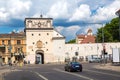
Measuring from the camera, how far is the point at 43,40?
121 m

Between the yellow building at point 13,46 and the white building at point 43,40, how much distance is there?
1729 millimetres

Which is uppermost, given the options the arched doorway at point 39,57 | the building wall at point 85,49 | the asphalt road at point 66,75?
the building wall at point 85,49

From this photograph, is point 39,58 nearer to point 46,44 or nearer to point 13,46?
point 46,44

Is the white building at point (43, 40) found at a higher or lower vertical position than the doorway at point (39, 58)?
higher

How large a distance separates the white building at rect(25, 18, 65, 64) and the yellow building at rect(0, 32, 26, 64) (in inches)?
68.1

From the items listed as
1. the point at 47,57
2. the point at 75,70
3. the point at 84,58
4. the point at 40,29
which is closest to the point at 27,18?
the point at 40,29

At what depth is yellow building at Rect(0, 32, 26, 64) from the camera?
119 metres

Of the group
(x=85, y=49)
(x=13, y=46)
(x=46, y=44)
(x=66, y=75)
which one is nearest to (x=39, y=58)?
Result: (x=46, y=44)

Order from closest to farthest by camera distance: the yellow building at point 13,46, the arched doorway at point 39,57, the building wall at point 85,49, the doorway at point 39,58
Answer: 1. the yellow building at point 13,46
2. the arched doorway at point 39,57
3. the doorway at point 39,58
4. the building wall at point 85,49

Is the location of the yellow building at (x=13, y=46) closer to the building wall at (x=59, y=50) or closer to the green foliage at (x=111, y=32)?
the building wall at (x=59, y=50)

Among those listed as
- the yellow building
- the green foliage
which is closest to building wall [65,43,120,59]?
the green foliage

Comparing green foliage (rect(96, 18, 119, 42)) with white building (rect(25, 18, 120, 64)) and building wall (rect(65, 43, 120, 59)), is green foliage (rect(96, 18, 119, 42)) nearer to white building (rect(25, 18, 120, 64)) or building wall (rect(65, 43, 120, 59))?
building wall (rect(65, 43, 120, 59))

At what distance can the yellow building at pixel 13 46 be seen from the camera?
119m

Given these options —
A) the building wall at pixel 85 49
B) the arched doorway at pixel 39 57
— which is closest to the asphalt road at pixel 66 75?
the arched doorway at pixel 39 57
